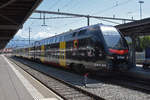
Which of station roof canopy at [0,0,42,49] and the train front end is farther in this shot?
station roof canopy at [0,0,42,49]

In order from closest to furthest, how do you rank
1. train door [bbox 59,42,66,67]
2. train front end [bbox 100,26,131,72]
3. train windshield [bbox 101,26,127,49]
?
1. train front end [bbox 100,26,131,72]
2. train windshield [bbox 101,26,127,49]
3. train door [bbox 59,42,66,67]

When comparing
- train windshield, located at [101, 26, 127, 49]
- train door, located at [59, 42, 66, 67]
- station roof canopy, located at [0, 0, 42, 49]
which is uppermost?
station roof canopy, located at [0, 0, 42, 49]

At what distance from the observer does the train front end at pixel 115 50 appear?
10.8m

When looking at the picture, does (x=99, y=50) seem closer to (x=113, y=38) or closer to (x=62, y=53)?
(x=113, y=38)

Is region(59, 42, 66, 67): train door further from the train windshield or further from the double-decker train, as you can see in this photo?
the train windshield

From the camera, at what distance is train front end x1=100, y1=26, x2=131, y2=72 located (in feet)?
35.5

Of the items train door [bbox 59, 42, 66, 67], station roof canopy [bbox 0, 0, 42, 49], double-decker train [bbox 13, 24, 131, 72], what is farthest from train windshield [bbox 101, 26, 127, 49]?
train door [bbox 59, 42, 66, 67]

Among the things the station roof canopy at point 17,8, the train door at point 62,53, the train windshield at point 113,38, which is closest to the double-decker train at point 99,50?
the train windshield at point 113,38

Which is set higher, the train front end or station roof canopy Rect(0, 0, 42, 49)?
station roof canopy Rect(0, 0, 42, 49)

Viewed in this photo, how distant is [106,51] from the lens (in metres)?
10.8

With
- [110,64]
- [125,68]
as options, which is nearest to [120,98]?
[110,64]

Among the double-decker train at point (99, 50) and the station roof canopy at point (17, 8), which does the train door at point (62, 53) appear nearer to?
the double-decker train at point (99, 50)

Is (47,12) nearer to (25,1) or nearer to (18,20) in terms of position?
(18,20)

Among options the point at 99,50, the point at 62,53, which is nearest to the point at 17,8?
the point at 62,53
